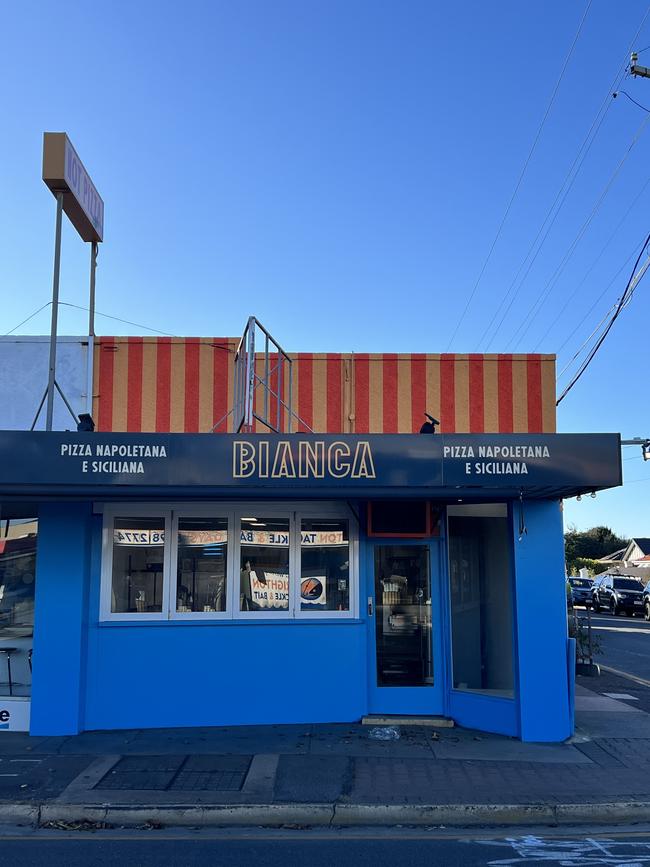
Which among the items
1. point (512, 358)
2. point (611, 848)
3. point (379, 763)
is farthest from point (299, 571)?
point (611, 848)

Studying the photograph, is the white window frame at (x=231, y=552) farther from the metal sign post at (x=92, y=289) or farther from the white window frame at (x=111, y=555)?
the metal sign post at (x=92, y=289)

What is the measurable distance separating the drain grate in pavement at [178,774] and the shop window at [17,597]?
2.43m

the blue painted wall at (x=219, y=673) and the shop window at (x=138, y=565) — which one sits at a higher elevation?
the shop window at (x=138, y=565)

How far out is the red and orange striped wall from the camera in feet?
35.3

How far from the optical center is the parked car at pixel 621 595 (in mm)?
36750

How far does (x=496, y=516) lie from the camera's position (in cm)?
982

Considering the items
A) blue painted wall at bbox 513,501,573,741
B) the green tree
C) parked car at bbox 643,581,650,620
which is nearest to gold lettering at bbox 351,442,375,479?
blue painted wall at bbox 513,501,573,741

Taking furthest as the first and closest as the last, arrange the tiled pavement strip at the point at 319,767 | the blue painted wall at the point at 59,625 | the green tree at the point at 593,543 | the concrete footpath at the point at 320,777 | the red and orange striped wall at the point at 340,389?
1. the green tree at the point at 593,543
2. the red and orange striped wall at the point at 340,389
3. the blue painted wall at the point at 59,625
4. the tiled pavement strip at the point at 319,767
5. the concrete footpath at the point at 320,777

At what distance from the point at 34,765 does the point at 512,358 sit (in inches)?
298

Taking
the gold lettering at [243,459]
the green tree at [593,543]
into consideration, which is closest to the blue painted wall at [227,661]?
the gold lettering at [243,459]

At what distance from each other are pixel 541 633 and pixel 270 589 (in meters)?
3.31

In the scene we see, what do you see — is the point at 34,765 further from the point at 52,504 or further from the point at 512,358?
the point at 512,358

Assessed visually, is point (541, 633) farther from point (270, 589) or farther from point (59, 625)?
point (59, 625)

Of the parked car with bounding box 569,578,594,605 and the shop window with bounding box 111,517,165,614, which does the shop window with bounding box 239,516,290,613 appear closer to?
the shop window with bounding box 111,517,165,614
